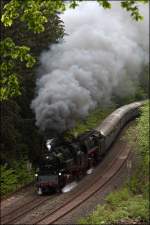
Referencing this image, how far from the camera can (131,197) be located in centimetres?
2309

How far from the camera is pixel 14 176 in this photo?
27.7 meters

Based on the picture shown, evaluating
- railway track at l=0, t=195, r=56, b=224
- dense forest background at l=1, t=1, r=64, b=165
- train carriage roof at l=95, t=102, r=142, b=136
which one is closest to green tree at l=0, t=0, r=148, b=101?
railway track at l=0, t=195, r=56, b=224

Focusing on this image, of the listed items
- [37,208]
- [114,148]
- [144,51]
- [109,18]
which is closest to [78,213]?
[37,208]

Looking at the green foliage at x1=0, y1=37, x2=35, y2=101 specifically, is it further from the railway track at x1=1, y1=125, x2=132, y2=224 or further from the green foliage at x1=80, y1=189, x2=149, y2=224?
the railway track at x1=1, y1=125, x2=132, y2=224

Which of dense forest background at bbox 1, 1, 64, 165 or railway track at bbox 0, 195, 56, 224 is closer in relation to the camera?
railway track at bbox 0, 195, 56, 224

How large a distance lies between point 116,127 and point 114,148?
89.8 inches

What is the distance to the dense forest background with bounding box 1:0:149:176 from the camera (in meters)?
26.5

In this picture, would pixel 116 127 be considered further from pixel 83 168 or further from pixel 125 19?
pixel 83 168

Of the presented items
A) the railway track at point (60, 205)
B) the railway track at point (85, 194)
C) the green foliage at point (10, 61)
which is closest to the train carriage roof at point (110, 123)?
the railway track at point (85, 194)

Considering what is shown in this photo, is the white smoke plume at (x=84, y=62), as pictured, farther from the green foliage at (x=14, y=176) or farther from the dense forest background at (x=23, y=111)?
the green foliage at (x=14, y=176)

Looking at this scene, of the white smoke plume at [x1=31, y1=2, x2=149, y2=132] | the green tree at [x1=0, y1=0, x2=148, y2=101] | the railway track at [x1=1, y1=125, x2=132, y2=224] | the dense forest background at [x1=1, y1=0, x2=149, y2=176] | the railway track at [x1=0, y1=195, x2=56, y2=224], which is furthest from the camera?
the white smoke plume at [x1=31, y1=2, x2=149, y2=132]

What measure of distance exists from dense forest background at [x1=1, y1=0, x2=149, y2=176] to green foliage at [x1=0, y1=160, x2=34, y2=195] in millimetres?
410

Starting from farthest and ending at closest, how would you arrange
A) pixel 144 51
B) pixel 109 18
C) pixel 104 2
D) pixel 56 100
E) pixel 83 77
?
pixel 144 51 < pixel 109 18 < pixel 83 77 < pixel 56 100 < pixel 104 2

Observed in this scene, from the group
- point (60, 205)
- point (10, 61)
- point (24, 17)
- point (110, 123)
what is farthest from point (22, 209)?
point (110, 123)
